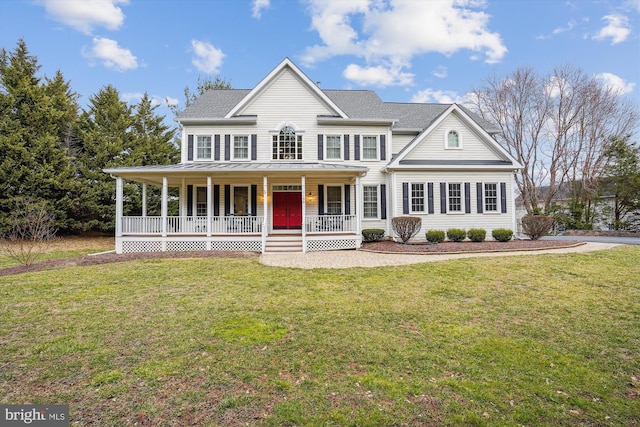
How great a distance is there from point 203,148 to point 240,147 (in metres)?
1.95

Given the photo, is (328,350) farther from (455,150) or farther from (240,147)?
(455,150)

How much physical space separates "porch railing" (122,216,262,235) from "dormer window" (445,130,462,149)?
416 inches

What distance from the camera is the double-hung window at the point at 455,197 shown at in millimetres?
15508

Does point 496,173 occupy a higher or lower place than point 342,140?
lower

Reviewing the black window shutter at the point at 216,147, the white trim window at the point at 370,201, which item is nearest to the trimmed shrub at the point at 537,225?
the white trim window at the point at 370,201

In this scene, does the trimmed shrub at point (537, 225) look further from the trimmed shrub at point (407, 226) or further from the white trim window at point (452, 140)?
the trimmed shrub at point (407, 226)

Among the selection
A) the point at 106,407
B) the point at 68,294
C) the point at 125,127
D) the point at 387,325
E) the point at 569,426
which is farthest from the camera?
the point at 125,127

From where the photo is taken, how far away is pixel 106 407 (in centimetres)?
294

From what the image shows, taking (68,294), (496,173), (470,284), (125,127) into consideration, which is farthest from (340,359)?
(125,127)

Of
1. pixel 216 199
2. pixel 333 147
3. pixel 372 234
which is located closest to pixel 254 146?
pixel 216 199

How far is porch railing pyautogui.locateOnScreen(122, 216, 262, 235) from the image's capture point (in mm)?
13266

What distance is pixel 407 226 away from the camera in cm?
1394

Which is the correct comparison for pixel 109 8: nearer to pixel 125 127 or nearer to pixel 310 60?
pixel 125 127

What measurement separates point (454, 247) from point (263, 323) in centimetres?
1013
